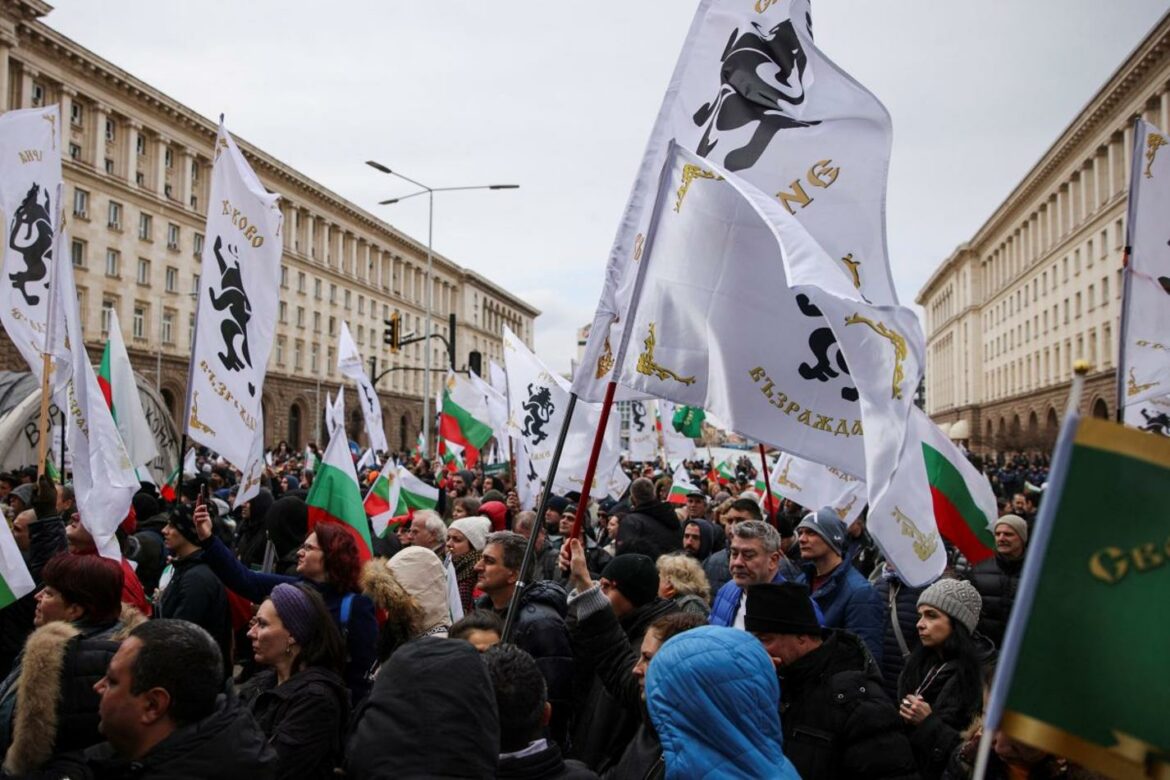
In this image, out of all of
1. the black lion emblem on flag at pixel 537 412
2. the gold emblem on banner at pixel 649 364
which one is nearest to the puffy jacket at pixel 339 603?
the gold emblem on banner at pixel 649 364

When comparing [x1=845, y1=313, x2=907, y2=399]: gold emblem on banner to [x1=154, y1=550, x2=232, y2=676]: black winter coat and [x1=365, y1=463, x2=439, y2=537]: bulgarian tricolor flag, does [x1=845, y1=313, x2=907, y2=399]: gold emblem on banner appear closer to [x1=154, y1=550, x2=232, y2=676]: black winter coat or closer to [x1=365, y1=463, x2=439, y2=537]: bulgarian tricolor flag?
[x1=154, y1=550, x2=232, y2=676]: black winter coat

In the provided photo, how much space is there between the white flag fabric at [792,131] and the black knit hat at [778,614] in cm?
103

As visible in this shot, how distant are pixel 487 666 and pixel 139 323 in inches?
2029

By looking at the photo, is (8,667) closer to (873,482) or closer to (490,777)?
(490,777)

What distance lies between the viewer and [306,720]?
311 cm

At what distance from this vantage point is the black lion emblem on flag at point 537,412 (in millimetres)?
12004

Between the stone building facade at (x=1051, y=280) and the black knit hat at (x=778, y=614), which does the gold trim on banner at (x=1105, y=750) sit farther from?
the stone building facade at (x=1051, y=280)

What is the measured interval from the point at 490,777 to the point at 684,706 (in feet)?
1.66

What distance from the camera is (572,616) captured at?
142 inches

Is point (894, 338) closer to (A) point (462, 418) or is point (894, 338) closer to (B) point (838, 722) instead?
(B) point (838, 722)

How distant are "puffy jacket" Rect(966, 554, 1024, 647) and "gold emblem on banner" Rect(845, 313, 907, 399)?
115 inches

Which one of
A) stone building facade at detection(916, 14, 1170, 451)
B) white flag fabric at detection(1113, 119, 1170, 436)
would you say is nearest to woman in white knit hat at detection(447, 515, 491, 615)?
white flag fabric at detection(1113, 119, 1170, 436)

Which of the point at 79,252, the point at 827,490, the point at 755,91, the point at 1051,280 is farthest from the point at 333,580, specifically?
the point at 1051,280

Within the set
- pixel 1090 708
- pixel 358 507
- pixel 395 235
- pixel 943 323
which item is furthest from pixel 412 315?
pixel 1090 708
